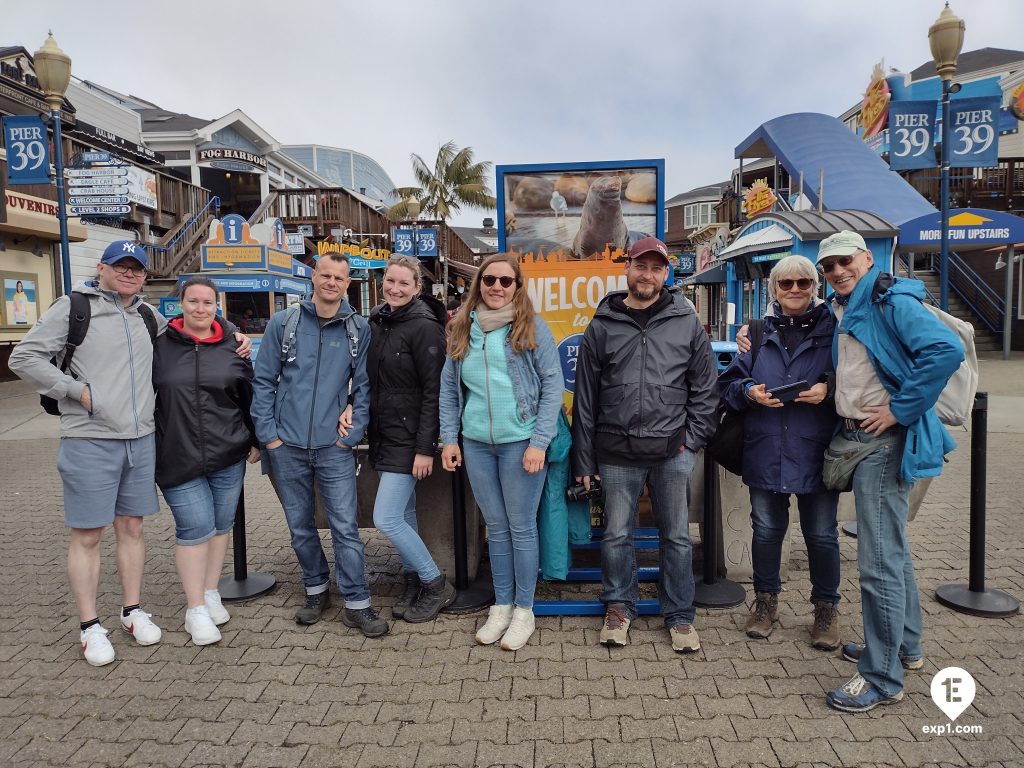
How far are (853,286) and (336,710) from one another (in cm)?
285

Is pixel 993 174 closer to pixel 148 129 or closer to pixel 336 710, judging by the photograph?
pixel 336 710

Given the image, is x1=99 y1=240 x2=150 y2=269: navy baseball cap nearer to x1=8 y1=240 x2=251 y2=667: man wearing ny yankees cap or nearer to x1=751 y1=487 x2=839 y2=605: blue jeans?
x1=8 y1=240 x2=251 y2=667: man wearing ny yankees cap

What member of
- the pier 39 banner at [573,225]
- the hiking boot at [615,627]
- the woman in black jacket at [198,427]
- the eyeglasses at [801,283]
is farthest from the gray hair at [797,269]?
the woman in black jacket at [198,427]

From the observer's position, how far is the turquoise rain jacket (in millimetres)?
2463

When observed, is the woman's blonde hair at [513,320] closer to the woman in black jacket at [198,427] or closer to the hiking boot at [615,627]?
the woman in black jacket at [198,427]

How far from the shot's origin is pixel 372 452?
3492mm

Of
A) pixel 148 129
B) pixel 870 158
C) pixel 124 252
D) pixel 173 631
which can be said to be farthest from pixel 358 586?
pixel 148 129

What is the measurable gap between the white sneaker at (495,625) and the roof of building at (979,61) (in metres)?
29.8

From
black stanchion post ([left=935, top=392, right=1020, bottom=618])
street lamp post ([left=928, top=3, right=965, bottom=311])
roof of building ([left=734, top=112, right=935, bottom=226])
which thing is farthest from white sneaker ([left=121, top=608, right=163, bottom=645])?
roof of building ([left=734, top=112, right=935, bottom=226])

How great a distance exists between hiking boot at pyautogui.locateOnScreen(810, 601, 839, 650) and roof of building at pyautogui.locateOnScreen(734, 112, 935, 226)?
40.7ft

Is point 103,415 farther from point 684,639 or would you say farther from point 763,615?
point 763,615

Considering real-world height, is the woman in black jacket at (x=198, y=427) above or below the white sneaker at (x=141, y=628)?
above

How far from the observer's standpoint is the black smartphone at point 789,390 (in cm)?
297

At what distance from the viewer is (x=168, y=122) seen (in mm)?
28719
